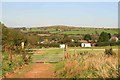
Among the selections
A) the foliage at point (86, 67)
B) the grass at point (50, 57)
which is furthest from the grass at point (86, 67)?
the grass at point (50, 57)

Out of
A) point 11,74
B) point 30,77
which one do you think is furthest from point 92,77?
point 11,74

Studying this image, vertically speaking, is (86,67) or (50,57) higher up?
(86,67)

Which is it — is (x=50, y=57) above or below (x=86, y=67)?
below

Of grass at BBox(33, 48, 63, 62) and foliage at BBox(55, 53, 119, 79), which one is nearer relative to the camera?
foliage at BBox(55, 53, 119, 79)

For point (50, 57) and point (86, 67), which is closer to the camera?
point (86, 67)

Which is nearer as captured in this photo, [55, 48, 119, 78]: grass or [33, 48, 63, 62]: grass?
[55, 48, 119, 78]: grass

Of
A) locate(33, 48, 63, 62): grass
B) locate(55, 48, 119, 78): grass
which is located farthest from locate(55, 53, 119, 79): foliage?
locate(33, 48, 63, 62): grass

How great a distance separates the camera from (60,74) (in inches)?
432

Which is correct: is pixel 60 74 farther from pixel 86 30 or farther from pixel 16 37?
pixel 86 30

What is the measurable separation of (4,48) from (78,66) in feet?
23.7

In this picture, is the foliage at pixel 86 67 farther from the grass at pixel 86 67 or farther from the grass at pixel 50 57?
the grass at pixel 50 57

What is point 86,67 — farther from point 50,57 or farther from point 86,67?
point 50,57

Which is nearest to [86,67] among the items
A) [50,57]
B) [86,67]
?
[86,67]

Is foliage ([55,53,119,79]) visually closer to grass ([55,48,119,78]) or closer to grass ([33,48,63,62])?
grass ([55,48,119,78])
